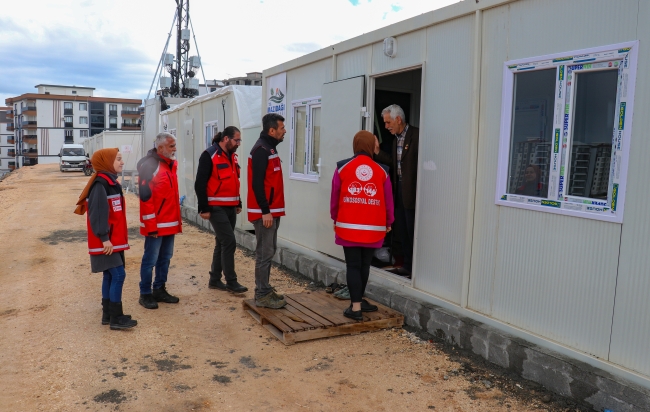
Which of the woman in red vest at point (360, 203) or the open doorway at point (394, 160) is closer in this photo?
the woman in red vest at point (360, 203)

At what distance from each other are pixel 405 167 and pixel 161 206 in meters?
2.56

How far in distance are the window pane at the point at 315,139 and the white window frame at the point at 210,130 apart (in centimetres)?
372

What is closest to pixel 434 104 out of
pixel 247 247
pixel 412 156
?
pixel 412 156

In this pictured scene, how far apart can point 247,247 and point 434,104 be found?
15.9 ft

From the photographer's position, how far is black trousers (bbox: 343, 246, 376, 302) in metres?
4.79

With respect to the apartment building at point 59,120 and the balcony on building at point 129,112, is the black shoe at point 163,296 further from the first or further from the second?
the balcony on building at point 129,112

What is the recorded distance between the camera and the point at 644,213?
3.16 m

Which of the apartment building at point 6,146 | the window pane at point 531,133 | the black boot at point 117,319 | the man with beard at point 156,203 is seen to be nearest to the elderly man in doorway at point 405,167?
the window pane at point 531,133

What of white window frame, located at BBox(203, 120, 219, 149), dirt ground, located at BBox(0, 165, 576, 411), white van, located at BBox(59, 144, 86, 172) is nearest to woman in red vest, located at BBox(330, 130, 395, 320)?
dirt ground, located at BBox(0, 165, 576, 411)

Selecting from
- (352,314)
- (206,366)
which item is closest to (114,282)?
(206,366)

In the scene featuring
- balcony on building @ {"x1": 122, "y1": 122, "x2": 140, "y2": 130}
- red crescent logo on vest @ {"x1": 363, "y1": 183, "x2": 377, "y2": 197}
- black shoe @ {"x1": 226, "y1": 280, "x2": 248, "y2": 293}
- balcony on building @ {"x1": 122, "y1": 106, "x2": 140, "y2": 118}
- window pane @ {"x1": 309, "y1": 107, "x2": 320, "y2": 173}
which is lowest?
black shoe @ {"x1": 226, "y1": 280, "x2": 248, "y2": 293}

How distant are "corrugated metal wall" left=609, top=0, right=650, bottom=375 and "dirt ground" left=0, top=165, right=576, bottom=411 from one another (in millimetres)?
593

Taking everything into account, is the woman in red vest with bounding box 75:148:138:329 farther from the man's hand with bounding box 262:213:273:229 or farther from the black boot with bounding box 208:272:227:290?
the black boot with bounding box 208:272:227:290

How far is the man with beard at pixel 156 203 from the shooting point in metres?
5.36
